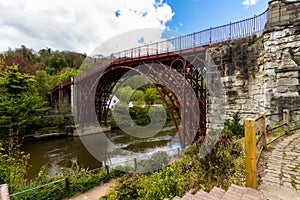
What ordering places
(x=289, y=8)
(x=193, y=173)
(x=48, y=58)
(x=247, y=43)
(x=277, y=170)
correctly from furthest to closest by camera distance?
1. (x=48, y=58)
2. (x=247, y=43)
3. (x=289, y=8)
4. (x=193, y=173)
5. (x=277, y=170)

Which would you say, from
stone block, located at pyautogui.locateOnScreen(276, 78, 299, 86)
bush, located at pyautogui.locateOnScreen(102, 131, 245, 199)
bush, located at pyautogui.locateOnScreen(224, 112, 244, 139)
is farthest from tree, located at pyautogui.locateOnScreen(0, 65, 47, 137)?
stone block, located at pyautogui.locateOnScreen(276, 78, 299, 86)

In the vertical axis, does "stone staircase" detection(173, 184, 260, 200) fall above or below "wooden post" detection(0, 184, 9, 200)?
below

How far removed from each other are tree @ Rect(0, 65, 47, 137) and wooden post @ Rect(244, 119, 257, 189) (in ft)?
58.6

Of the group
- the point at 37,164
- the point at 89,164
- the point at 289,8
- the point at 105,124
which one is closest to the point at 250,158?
the point at 289,8

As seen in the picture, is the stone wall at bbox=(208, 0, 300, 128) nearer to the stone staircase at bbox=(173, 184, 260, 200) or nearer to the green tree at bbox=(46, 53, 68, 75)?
the stone staircase at bbox=(173, 184, 260, 200)

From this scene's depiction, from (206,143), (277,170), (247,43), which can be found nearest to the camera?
(277,170)

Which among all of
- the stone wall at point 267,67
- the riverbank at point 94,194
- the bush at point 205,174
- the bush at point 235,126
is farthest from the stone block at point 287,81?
the riverbank at point 94,194

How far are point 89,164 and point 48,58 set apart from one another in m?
42.8

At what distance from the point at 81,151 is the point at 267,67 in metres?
14.2

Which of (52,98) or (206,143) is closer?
(206,143)

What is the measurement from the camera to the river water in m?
10.9

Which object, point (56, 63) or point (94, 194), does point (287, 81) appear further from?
point (56, 63)

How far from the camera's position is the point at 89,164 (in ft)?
34.9

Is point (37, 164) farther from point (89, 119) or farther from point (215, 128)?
point (215, 128)
